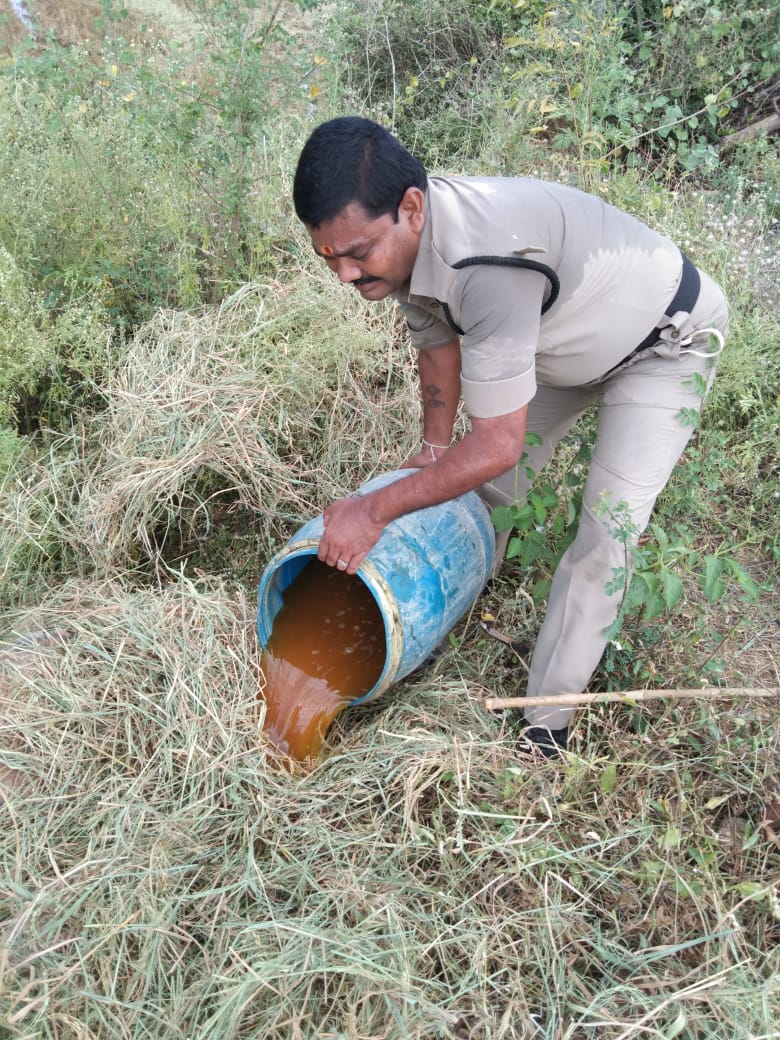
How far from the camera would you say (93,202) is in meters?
3.85

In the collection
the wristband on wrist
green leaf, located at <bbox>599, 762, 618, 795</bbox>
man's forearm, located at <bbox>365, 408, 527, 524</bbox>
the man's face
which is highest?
the man's face

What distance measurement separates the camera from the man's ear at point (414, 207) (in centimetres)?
193

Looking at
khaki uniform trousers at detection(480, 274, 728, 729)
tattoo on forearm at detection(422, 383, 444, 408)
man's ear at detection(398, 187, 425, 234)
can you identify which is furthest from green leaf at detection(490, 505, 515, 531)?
man's ear at detection(398, 187, 425, 234)

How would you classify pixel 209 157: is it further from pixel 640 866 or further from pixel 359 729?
pixel 640 866

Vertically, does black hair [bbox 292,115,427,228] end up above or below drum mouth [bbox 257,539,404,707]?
above

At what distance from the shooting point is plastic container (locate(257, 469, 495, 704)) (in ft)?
7.81

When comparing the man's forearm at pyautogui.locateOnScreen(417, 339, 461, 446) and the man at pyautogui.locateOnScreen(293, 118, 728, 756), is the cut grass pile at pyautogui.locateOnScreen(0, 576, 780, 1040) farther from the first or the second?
the man's forearm at pyautogui.locateOnScreen(417, 339, 461, 446)

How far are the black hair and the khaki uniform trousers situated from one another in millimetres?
845

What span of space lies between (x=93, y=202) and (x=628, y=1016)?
3.72m

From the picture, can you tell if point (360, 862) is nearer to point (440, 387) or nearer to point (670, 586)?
point (670, 586)

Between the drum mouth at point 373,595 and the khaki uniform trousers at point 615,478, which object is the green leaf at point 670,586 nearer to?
the khaki uniform trousers at point 615,478

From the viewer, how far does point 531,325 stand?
6.44ft

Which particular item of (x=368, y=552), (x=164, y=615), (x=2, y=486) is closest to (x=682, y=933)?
(x=368, y=552)

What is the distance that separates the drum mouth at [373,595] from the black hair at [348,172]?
927mm
